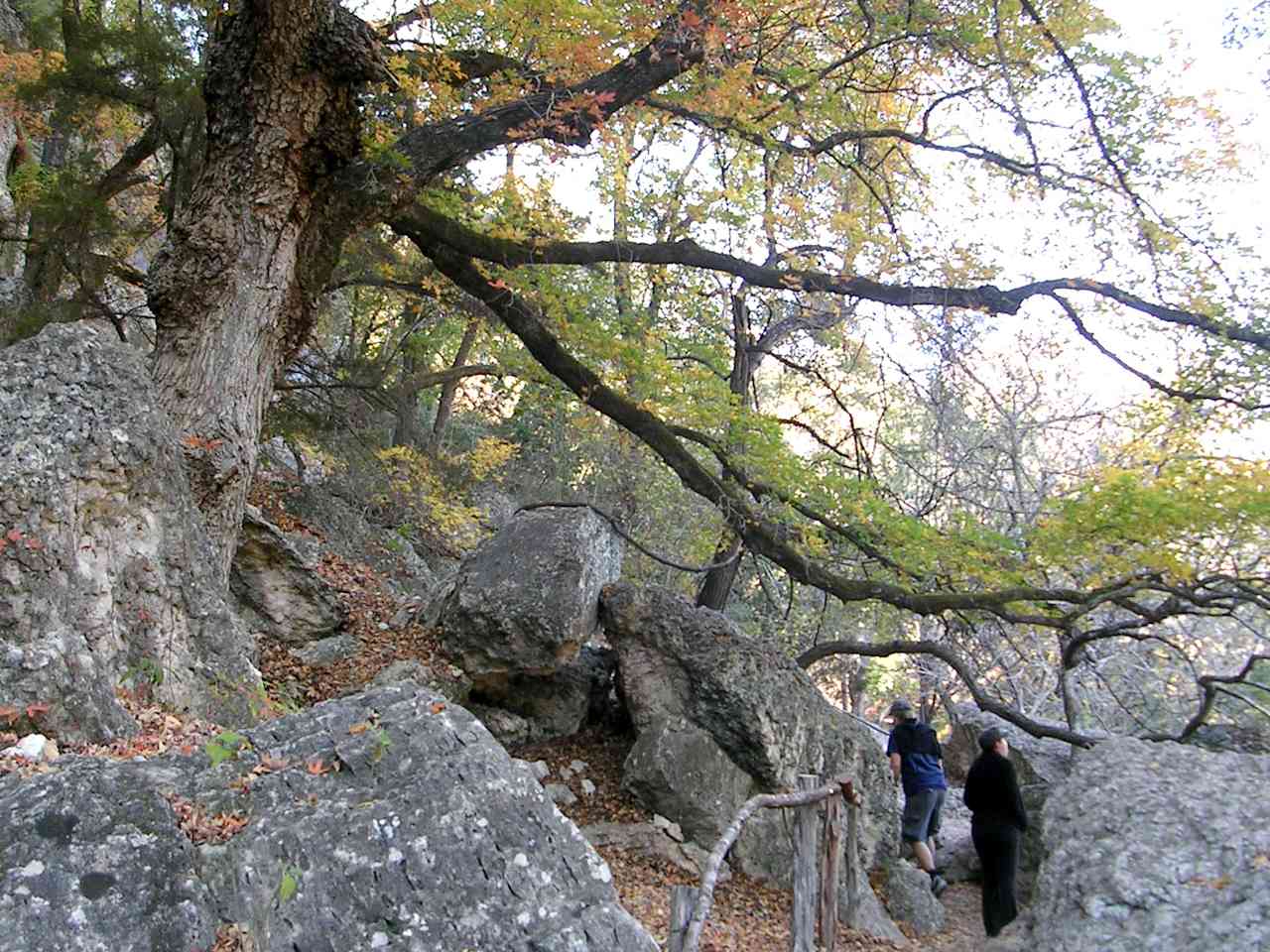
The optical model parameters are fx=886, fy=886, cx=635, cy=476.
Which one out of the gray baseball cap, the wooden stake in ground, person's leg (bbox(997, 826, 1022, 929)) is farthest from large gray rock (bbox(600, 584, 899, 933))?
the wooden stake in ground

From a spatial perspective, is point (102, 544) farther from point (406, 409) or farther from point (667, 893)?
point (406, 409)

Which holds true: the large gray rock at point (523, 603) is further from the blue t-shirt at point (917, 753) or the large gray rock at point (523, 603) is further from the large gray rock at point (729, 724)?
the blue t-shirt at point (917, 753)

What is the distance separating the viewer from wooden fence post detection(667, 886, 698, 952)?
366 centimetres

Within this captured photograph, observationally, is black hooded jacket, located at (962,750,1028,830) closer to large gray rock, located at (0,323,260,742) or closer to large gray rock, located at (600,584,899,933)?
large gray rock, located at (600,584,899,933)

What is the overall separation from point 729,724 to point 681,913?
15.2ft

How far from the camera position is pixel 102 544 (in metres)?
4.29

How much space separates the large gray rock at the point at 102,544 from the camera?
3.62 m

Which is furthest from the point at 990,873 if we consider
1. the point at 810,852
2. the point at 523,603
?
the point at 523,603

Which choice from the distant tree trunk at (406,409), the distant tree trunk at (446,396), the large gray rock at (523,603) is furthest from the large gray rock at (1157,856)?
the distant tree trunk at (446,396)

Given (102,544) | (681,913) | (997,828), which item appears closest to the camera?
(681,913)

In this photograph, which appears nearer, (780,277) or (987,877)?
(987,877)

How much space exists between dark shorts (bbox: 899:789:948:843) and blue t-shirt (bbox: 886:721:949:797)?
3.7 inches

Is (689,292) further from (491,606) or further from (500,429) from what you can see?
(500,429)

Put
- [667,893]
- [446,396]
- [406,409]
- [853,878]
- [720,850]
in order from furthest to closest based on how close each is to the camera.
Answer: [446,396], [406,409], [853,878], [667,893], [720,850]
